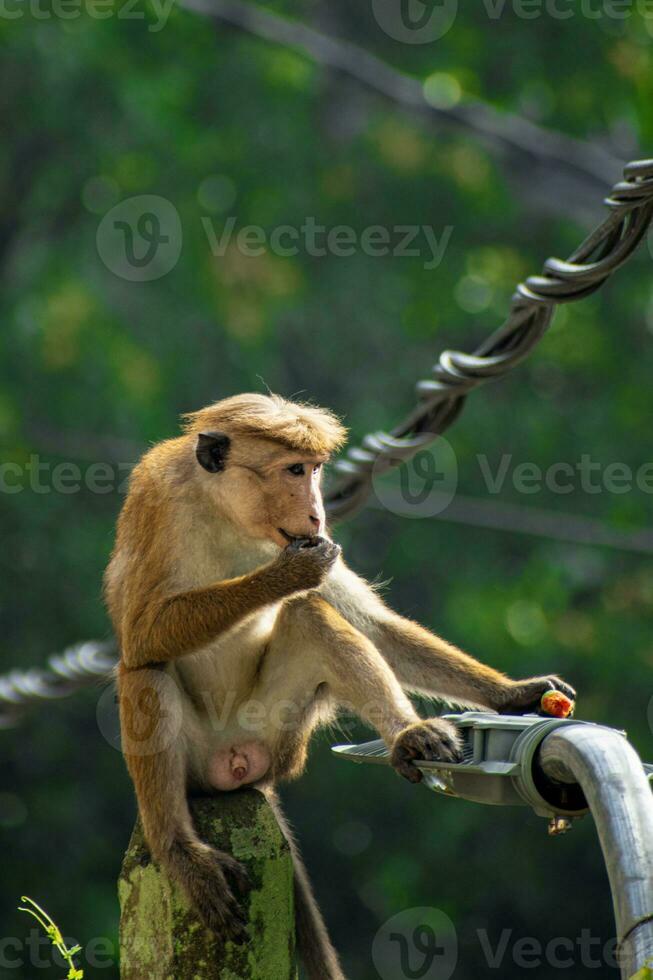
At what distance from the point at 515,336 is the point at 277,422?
0.78 metres

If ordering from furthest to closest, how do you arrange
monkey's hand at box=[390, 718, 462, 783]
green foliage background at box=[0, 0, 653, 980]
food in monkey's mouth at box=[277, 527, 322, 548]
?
green foliage background at box=[0, 0, 653, 980], food in monkey's mouth at box=[277, 527, 322, 548], monkey's hand at box=[390, 718, 462, 783]

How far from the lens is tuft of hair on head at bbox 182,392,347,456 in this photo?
4.41 metres

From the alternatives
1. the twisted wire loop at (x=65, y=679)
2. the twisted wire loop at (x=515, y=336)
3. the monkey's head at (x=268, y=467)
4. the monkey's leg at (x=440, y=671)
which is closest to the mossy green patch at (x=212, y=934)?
the monkey's head at (x=268, y=467)

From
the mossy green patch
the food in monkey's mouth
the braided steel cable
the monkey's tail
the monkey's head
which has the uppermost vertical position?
the braided steel cable

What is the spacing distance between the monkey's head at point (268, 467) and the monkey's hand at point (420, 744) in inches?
30.4

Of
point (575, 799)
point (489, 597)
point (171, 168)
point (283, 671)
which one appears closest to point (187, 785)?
point (283, 671)

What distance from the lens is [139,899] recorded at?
349 cm

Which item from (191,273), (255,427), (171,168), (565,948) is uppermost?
(171,168)

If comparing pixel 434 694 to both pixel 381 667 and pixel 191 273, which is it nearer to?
pixel 381 667

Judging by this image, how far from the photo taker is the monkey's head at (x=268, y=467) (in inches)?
173

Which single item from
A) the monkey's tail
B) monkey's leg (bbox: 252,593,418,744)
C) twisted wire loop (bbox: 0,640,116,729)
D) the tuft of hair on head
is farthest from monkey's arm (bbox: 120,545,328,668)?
twisted wire loop (bbox: 0,640,116,729)

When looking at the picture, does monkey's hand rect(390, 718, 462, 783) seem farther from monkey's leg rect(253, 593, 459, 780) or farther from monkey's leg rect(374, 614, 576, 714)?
monkey's leg rect(374, 614, 576, 714)

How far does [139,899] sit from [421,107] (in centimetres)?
1043

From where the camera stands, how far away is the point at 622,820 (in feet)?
7.22
